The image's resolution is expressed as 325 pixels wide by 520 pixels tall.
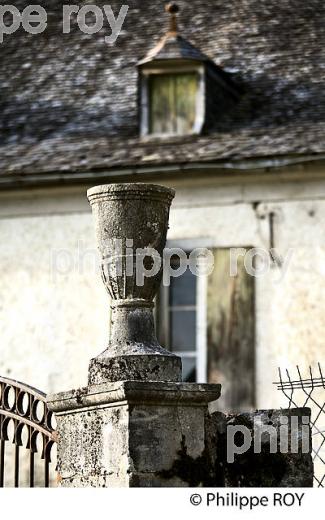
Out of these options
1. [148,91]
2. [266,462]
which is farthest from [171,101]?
[266,462]

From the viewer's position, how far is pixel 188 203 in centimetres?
1405

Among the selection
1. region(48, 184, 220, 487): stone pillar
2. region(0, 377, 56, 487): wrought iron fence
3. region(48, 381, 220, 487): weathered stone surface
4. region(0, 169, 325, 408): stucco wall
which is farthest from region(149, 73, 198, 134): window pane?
region(48, 381, 220, 487): weathered stone surface

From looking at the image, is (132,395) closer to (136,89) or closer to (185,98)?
(185,98)

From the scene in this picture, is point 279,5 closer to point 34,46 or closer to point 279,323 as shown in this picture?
point 34,46

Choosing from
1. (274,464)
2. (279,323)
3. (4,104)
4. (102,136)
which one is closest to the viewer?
(274,464)

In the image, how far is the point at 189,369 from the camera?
13.8m

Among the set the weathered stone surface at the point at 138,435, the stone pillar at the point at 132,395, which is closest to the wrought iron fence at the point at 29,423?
the stone pillar at the point at 132,395

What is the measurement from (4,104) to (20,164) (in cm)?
150

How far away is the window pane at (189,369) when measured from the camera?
13672 millimetres

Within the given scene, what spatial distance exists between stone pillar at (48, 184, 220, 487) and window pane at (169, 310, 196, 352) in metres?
6.81

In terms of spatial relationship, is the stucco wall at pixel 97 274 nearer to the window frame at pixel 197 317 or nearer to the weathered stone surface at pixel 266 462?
the window frame at pixel 197 317

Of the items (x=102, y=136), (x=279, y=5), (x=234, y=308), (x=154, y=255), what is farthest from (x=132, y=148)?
(x=154, y=255)

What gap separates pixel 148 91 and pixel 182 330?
2511 mm

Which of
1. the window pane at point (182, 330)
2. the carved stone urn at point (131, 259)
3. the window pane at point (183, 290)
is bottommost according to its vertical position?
the carved stone urn at point (131, 259)
